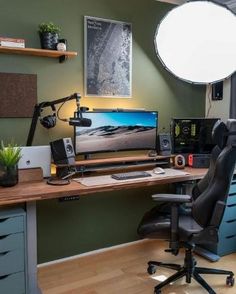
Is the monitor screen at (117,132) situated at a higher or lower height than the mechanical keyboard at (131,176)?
higher

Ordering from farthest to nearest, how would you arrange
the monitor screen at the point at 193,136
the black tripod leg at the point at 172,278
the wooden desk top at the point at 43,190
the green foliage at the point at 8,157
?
the monitor screen at the point at 193,136
the black tripod leg at the point at 172,278
the green foliage at the point at 8,157
the wooden desk top at the point at 43,190

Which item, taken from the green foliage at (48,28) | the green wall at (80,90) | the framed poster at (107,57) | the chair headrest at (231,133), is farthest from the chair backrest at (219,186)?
the green foliage at (48,28)

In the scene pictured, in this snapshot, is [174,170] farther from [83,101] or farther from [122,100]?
[83,101]

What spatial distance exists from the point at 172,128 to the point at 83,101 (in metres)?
0.89

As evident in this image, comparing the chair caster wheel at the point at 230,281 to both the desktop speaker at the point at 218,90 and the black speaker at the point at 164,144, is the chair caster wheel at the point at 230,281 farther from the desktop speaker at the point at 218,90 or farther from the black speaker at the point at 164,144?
the desktop speaker at the point at 218,90

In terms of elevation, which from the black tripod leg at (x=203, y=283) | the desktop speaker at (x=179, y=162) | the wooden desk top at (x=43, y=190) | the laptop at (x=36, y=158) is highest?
the laptop at (x=36, y=158)

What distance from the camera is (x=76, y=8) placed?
2.65m

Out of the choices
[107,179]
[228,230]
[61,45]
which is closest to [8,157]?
[107,179]

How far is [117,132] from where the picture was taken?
8.93 feet

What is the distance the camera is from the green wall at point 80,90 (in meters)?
2.46

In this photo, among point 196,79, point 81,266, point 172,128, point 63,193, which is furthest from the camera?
point 172,128

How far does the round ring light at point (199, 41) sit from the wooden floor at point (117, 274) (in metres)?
1.59

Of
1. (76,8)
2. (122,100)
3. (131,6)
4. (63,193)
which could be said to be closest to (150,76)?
(122,100)

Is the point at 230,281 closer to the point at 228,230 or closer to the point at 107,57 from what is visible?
the point at 228,230
